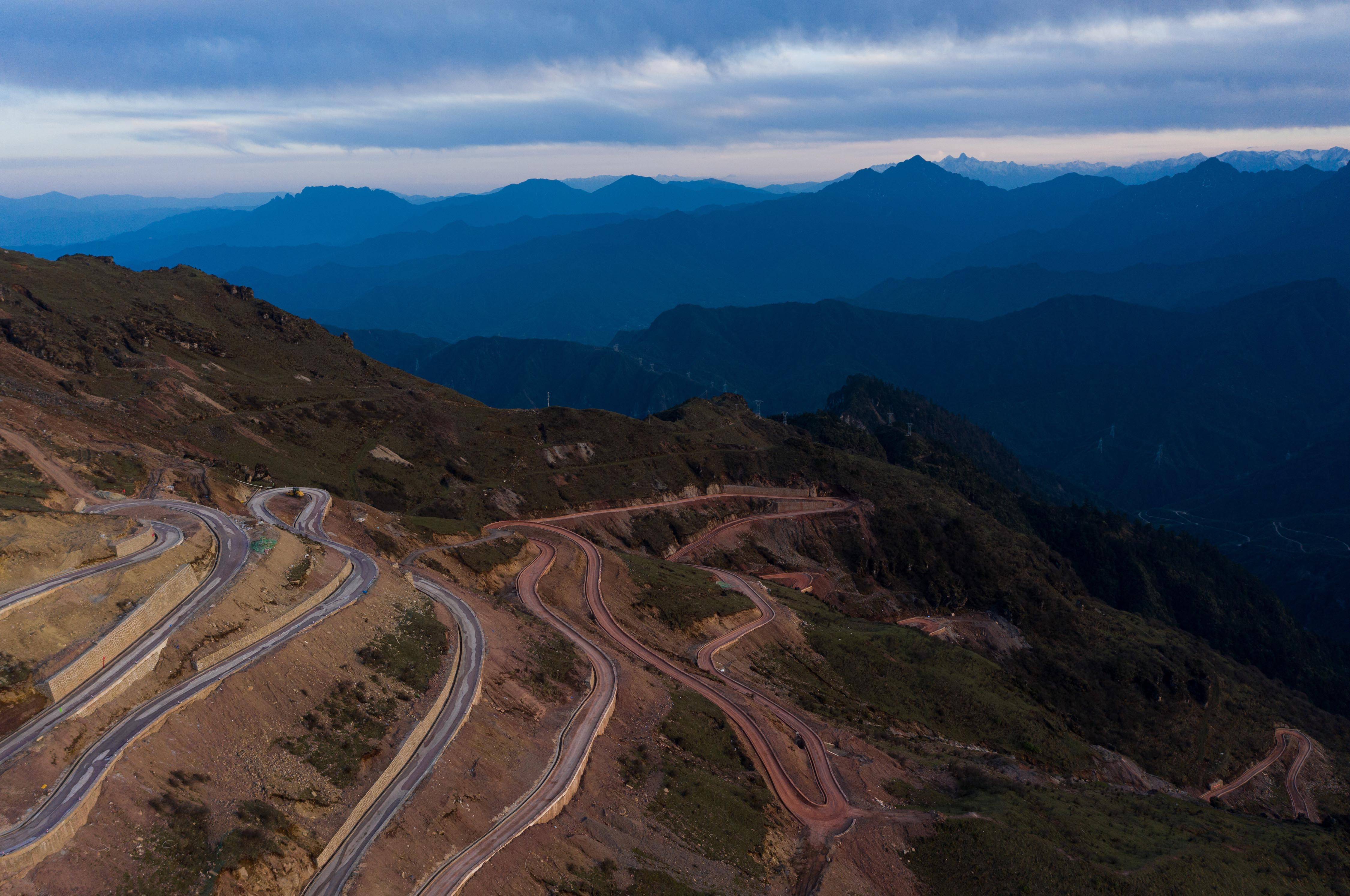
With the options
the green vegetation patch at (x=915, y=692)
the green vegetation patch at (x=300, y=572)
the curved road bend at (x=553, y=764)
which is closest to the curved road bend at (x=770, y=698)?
the green vegetation patch at (x=915, y=692)

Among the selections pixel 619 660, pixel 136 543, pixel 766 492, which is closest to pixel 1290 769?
pixel 766 492

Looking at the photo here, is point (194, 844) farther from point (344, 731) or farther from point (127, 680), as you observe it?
point (127, 680)

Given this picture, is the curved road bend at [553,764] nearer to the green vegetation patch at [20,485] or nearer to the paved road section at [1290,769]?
the green vegetation patch at [20,485]

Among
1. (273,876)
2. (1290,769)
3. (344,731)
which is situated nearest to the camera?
(273,876)

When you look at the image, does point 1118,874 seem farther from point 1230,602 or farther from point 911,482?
point 1230,602

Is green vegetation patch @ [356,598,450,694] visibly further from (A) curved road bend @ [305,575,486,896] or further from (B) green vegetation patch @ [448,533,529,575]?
(B) green vegetation patch @ [448,533,529,575]
